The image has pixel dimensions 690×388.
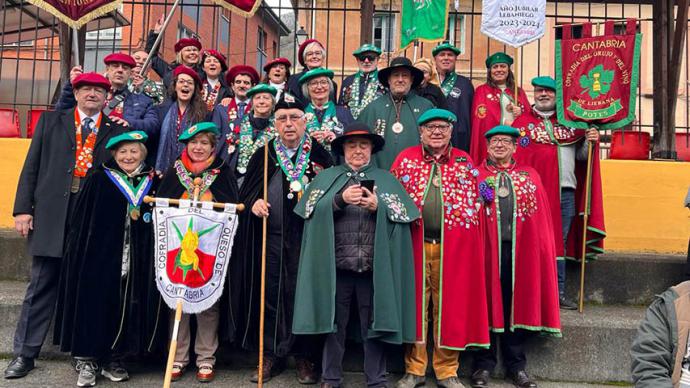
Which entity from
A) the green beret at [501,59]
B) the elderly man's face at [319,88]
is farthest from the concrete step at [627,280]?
the elderly man's face at [319,88]

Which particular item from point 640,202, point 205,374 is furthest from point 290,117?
point 640,202

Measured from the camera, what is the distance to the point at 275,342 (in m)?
5.70

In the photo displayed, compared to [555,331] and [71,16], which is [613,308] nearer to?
[555,331]

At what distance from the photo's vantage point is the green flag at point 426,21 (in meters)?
7.62

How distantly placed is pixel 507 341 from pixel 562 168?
71.8 inches

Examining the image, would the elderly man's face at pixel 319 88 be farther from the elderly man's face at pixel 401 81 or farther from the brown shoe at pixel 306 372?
the brown shoe at pixel 306 372

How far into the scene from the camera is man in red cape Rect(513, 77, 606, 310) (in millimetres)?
6617

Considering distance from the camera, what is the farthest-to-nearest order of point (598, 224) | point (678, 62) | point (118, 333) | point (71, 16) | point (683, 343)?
point (678, 62)
point (71, 16)
point (598, 224)
point (118, 333)
point (683, 343)

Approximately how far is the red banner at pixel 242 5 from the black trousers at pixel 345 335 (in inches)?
142

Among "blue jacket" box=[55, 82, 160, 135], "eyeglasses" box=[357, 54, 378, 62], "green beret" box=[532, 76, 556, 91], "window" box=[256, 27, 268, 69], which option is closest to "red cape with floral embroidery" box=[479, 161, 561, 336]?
"green beret" box=[532, 76, 556, 91]

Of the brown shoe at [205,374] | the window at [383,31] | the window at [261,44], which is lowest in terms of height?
the brown shoe at [205,374]

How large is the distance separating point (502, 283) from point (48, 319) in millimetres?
3690

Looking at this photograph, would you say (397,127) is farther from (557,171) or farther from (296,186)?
(557,171)

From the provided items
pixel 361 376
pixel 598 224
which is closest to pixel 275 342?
pixel 361 376
